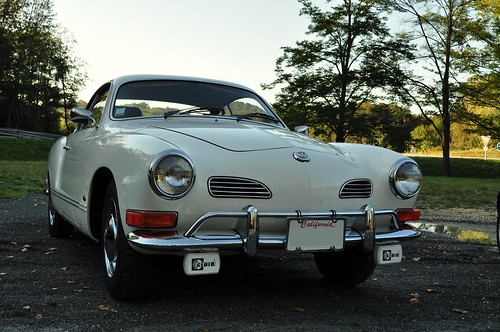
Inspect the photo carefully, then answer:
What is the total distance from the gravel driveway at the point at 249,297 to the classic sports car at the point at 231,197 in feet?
0.84

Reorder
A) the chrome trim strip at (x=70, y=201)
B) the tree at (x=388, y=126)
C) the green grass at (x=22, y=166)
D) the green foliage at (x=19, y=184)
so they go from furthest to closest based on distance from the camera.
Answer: the tree at (x=388, y=126)
the green grass at (x=22, y=166)
the green foliage at (x=19, y=184)
the chrome trim strip at (x=70, y=201)

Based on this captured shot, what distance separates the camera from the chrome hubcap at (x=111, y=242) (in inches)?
137

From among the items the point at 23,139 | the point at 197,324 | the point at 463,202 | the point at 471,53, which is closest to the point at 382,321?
the point at 197,324

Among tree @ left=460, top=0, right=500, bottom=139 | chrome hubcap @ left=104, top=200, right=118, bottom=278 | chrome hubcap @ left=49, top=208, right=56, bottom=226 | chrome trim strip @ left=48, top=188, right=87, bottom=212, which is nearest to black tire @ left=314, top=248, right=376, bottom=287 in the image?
chrome hubcap @ left=104, top=200, right=118, bottom=278

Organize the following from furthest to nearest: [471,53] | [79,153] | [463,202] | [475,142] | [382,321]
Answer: [475,142], [471,53], [463,202], [79,153], [382,321]

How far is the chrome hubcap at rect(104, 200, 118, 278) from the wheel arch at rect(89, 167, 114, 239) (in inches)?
15.1

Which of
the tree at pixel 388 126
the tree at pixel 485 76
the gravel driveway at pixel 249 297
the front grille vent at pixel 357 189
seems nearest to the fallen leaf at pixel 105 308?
the gravel driveway at pixel 249 297

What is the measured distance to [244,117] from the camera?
4.62 m

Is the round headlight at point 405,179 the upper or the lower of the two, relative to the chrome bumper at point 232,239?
upper

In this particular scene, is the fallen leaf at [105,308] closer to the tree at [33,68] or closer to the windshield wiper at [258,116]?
the windshield wiper at [258,116]

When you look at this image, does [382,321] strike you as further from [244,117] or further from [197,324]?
[244,117]

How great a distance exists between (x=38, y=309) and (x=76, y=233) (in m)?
3.03

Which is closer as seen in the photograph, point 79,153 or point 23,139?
point 79,153

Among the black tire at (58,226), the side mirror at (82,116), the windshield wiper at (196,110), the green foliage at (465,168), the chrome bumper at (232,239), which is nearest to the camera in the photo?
the chrome bumper at (232,239)
